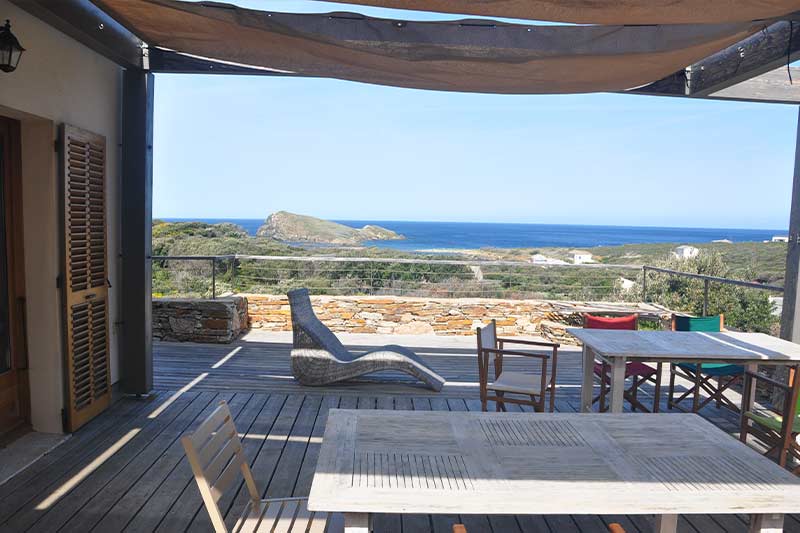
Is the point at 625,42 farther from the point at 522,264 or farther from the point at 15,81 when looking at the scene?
the point at 522,264

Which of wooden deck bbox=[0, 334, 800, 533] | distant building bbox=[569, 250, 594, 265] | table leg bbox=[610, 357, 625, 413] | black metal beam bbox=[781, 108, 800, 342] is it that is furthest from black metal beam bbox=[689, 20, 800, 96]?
distant building bbox=[569, 250, 594, 265]

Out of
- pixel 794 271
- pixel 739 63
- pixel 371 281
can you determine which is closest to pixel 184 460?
pixel 739 63

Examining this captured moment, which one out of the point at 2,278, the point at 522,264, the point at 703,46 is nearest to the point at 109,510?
the point at 2,278

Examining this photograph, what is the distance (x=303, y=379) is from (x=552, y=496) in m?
3.68

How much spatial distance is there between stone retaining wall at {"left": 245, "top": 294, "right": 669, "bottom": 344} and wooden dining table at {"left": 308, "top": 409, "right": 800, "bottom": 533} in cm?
542

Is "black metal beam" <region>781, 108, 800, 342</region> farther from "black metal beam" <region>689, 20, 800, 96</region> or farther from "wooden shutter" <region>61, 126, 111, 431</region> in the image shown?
"wooden shutter" <region>61, 126, 111, 431</region>

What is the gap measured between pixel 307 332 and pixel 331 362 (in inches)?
13.7

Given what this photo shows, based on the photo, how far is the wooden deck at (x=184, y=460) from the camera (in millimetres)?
2691

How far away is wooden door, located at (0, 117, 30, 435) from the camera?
11.6 feet

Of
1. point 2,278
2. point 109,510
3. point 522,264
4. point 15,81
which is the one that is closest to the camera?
point 109,510

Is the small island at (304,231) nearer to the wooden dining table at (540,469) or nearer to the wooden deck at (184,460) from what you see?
the wooden deck at (184,460)

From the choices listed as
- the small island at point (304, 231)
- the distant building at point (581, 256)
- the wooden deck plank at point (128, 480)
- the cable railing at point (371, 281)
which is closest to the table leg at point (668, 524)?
the wooden deck plank at point (128, 480)

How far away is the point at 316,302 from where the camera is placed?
7707 millimetres

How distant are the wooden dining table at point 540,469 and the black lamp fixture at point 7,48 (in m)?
2.47
